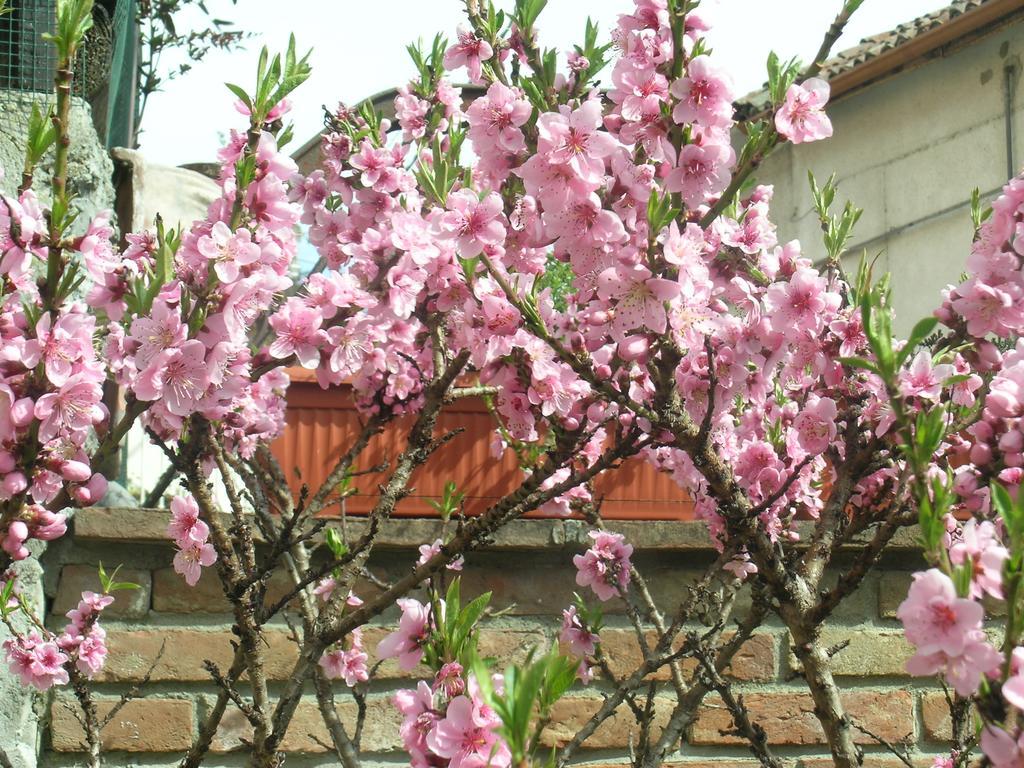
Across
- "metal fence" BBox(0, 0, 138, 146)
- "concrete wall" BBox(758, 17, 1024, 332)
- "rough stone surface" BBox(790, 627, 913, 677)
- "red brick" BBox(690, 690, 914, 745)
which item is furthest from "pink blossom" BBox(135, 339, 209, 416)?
"concrete wall" BBox(758, 17, 1024, 332)

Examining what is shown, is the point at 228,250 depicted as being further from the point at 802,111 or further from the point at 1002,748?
the point at 1002,748

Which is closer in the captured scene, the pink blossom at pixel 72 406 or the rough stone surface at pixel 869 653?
the pink blossom at pixel 72 406

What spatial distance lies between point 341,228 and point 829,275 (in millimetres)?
1006

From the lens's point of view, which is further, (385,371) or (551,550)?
(551,550)

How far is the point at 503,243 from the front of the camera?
5.51ft

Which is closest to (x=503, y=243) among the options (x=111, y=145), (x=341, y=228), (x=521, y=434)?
(x=521, y=434)

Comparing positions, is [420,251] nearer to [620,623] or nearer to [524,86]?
[524,86]

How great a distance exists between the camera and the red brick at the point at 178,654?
9.20 ft

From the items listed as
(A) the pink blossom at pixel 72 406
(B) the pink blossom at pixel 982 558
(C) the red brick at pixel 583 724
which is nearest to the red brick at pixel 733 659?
(C) the red brick at pixel 583 724

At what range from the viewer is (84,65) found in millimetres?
3695

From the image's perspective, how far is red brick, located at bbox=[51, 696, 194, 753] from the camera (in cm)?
274

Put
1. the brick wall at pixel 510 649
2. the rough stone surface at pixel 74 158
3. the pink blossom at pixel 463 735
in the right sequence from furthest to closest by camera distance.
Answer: the rough stone surface at pixel 74 158 → the brick wall at pixel 510 649 → the pink blossom at pixel 463 735

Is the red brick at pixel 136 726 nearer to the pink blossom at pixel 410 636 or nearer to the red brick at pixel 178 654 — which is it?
the red brick at pixel 178 654

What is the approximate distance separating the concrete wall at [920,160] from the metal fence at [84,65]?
6.16 m
